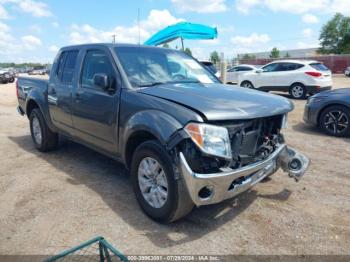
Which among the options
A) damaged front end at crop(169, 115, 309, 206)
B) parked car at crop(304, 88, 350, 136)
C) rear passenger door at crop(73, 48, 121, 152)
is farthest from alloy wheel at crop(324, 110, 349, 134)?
rear passenger door at crop(73, 48, 121, 152)

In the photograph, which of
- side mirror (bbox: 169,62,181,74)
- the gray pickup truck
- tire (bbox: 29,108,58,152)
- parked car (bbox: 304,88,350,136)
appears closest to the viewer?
the gray pickup truck

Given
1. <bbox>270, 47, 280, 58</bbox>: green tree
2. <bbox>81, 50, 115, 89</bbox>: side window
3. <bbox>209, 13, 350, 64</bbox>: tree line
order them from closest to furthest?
<bbox>81, 50, 115, 89</bbox>: side window < <bbox>209, 13, 350, 64</bbox>: tree line < <bbox>270, 47, 280, 58</bbox>: green tree

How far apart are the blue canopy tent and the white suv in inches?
115

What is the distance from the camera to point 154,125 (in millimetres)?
3234

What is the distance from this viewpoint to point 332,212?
3.66 m

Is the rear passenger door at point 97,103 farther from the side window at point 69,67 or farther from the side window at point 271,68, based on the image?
the side window at point 271,68

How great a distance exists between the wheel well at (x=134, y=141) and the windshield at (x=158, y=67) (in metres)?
0.61

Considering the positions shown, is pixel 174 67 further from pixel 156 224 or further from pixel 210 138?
pixel 156 224

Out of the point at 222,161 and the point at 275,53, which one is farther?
the point at 275,53

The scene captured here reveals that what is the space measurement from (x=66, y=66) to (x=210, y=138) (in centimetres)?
314

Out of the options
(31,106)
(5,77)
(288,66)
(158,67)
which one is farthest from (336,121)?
(5,77)

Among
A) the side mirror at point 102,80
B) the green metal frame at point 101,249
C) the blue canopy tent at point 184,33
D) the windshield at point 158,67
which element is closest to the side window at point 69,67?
the windshield at point 158,67

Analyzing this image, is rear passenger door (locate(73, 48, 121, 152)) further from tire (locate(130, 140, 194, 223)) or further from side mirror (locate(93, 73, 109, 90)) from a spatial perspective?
tire (locate(130, 140, 194, 223))

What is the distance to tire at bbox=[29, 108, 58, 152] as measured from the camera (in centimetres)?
586
